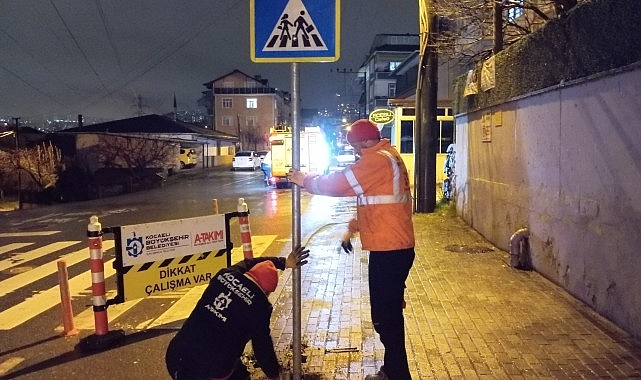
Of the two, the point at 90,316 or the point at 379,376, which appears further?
the point at 90,316

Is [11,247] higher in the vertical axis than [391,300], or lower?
lower

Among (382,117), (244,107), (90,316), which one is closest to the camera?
(90,316)

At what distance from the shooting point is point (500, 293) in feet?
23.0

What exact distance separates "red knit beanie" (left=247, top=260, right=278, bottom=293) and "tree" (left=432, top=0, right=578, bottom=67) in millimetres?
7957

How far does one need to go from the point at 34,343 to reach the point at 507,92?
24.9ft

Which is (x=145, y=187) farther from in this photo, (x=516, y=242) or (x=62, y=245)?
(x=516, y=242)

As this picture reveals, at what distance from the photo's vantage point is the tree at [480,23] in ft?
34.4

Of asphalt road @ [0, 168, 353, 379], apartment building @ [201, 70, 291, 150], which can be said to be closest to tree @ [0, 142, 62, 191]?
asphalt road @ [0, 168, 353, 379]

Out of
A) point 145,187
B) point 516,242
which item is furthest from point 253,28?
point 145,187

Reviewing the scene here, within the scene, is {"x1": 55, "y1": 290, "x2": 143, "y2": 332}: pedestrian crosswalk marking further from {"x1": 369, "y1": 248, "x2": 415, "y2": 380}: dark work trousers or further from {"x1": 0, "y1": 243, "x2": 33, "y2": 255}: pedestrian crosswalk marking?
{"x1": 0, "y1": 243, "x2": 33, "y2": 255}: pedestrian crosswalk marking

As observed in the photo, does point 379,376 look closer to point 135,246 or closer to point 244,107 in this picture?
point 135,246

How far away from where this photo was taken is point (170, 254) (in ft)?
20.9

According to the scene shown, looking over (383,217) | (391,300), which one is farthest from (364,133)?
(391,300)

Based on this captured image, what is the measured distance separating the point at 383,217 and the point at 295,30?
4.83 feet
